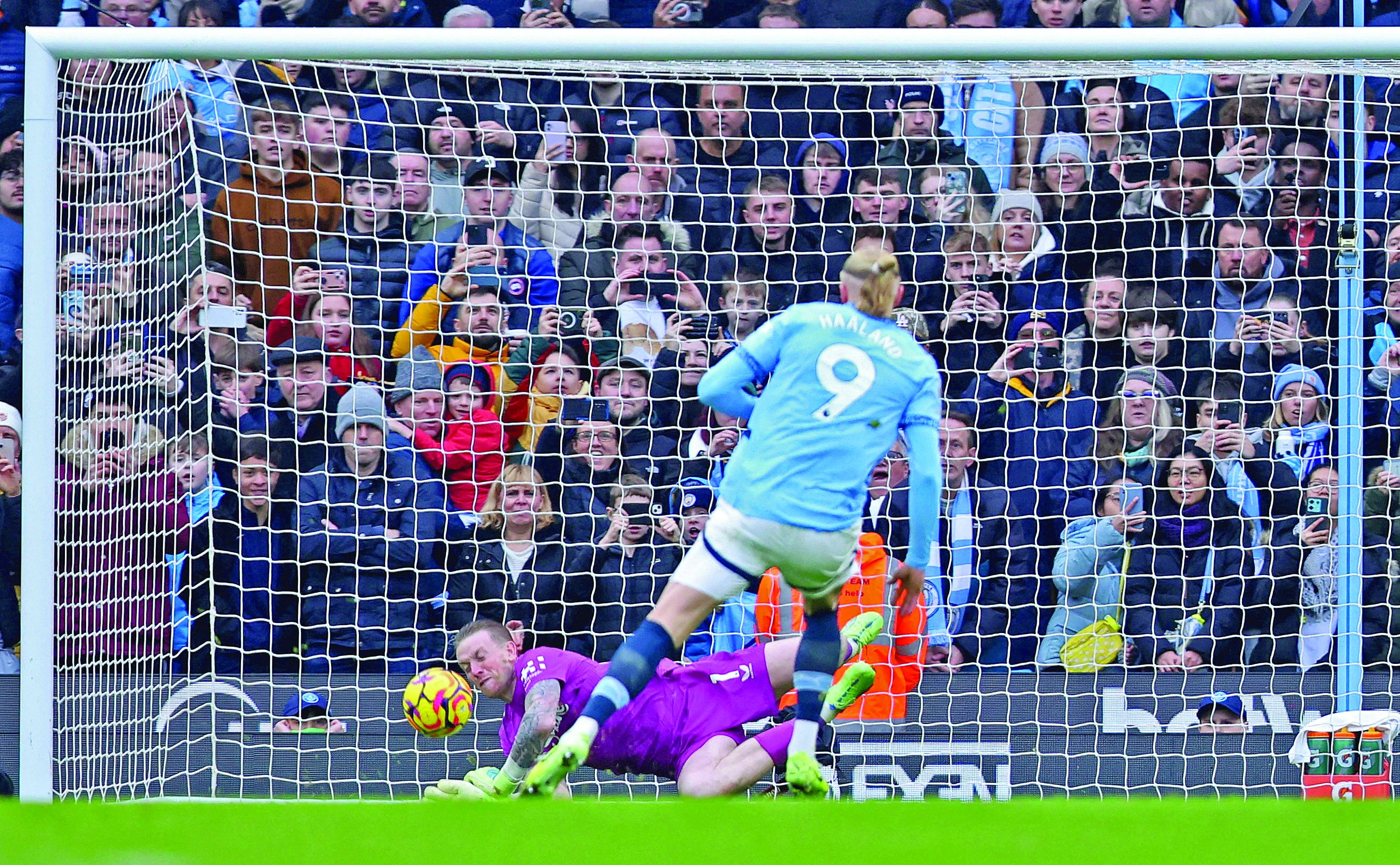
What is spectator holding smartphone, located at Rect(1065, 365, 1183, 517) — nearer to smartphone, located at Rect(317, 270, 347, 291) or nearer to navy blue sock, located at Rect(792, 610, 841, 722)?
navy blue sock, located at Rect(792, 610, 841, 722)

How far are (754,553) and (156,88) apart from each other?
269 cm

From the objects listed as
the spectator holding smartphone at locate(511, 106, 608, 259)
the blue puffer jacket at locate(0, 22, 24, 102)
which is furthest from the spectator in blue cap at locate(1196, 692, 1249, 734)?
the blue puffer jacket at locate(0, 22, 24, 102)

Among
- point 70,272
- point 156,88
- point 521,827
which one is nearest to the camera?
point 521,827

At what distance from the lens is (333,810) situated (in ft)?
7.22

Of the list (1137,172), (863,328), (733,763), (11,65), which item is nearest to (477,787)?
(733,763)

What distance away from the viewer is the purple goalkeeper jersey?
4711 millimetres

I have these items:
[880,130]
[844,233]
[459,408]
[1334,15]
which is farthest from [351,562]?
[1334,15]

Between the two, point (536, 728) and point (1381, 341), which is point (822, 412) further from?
point (1381, 341)

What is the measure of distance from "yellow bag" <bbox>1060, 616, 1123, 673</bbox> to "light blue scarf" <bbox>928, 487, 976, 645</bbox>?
0.45 meters

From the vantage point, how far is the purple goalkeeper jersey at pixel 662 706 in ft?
15.5

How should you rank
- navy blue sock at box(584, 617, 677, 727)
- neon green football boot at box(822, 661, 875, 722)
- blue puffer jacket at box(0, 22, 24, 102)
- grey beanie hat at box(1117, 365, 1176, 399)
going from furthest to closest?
blue puffer jacket at box(0, 22, 24, 102) < grey beanie hat at box(1117, 365, 1176, 399) < neon green football boot at box(822, 661, 875, 722) < navy blue sock at box(584, 617, 677, 727)

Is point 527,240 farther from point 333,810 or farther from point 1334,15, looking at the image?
point 333,810

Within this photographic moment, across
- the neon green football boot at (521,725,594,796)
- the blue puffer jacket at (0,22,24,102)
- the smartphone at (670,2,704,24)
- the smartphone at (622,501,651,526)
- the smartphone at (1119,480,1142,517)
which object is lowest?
the neon green football boot at (521,725,594,796)

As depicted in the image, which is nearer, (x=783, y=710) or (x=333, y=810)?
(x=333, y=810)
